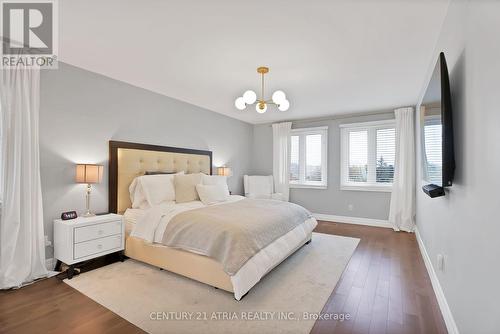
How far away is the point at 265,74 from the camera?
3.07 meters

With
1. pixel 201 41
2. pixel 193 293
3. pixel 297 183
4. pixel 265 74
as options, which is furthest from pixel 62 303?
pixel 297 183

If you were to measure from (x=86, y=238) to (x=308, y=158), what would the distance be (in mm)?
4580

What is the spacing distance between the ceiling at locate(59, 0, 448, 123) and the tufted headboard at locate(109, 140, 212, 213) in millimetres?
970

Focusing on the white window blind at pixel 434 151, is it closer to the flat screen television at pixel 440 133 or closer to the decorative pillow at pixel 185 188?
the flat screen television at pixel 440 133

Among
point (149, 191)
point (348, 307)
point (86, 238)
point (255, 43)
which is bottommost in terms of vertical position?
point (348, 307)

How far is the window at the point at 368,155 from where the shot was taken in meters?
4.81

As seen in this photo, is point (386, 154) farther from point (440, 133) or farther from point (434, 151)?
point (440, 133)

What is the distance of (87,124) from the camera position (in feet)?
9.95

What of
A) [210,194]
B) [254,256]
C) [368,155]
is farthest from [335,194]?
[254,256]

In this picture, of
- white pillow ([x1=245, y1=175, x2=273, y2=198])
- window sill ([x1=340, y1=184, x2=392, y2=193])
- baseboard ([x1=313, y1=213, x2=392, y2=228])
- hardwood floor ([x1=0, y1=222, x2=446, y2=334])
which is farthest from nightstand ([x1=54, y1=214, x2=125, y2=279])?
window sill ([x1=340, y1=184, x2=392, y2=193])

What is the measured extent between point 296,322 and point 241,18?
8.15ft

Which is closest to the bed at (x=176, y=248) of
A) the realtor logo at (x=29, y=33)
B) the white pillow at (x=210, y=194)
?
the white pillow at (x=210, y=194)

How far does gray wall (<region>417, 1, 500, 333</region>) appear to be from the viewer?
105cm

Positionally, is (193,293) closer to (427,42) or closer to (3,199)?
(3,199)
